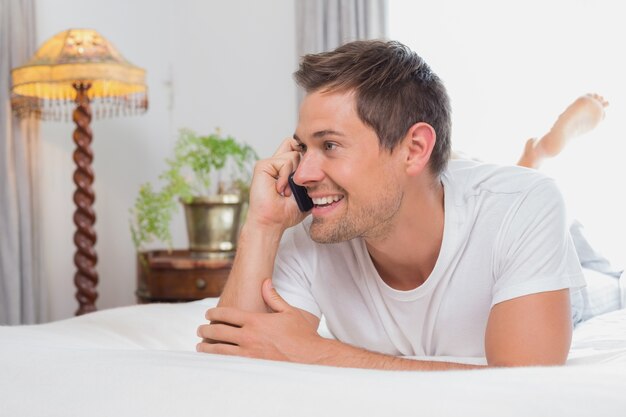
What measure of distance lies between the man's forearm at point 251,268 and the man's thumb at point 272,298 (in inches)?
0.9

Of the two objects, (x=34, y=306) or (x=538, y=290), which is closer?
(x=538, y=290)

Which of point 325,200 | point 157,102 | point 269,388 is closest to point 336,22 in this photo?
point 157,102

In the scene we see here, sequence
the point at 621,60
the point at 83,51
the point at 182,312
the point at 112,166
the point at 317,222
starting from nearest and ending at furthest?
the point at 317,222
the point at 182,312
the point at 83,51
the point at 621,60
the point at 112,166

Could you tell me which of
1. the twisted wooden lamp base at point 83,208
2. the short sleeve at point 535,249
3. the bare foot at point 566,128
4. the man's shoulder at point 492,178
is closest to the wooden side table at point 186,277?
the twisted wooden lamp base at point 83,208

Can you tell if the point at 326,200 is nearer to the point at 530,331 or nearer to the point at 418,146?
the point at 418,146

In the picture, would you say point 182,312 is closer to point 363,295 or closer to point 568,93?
point 363,295

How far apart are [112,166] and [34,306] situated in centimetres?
79

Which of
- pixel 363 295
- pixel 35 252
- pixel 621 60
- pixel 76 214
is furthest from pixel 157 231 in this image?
pixel 621 60

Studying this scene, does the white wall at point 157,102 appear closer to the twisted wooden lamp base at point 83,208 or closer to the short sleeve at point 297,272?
the twisted wooden lamp base at point 83,208

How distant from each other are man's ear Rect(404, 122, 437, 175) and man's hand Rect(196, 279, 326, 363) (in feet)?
1.22

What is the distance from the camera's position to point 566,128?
283 centimetres

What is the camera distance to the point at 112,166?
384 cm

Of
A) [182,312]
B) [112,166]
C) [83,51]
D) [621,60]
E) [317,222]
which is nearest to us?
[317,222]

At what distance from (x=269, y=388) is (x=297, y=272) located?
83 cm
